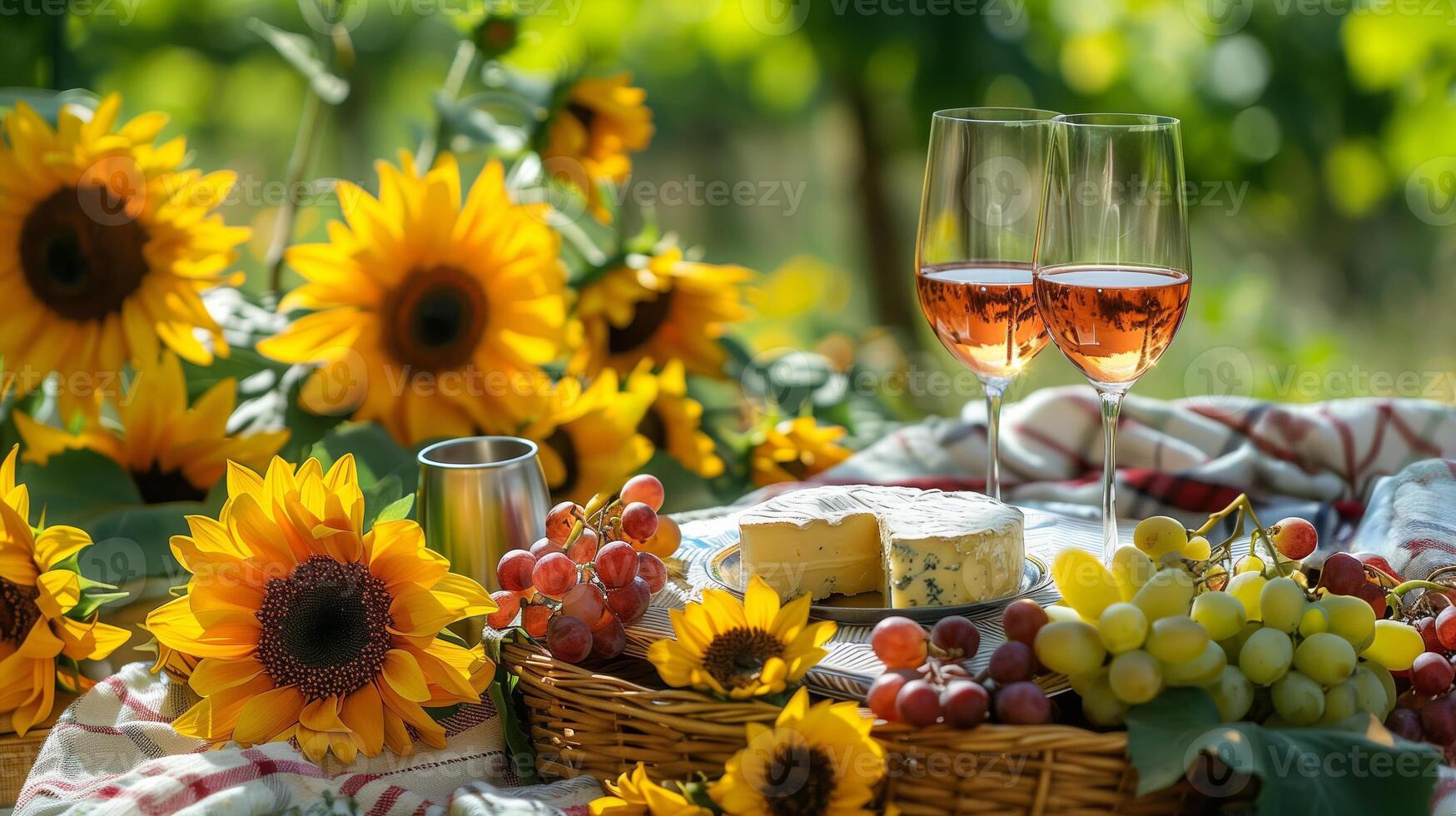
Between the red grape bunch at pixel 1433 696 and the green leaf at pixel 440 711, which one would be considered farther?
the green leaf at pixel 440 711

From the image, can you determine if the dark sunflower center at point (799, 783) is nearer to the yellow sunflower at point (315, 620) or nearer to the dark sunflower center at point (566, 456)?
the yellow sunflower at point (315, 620)

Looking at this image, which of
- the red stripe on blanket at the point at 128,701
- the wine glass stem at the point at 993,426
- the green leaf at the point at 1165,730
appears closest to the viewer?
the green leaf at the point at 1165,730

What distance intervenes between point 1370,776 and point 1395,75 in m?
2.43

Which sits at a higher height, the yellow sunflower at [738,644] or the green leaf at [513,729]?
the yellow sunflower at [738,644]

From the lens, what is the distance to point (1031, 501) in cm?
164

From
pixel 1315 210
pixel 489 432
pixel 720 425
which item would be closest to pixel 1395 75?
pixel 1315 210

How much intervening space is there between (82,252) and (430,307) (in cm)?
38

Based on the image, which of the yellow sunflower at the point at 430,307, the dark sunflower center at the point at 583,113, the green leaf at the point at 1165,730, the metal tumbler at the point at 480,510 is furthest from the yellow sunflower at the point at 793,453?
the green leaf at the point at 1165,730

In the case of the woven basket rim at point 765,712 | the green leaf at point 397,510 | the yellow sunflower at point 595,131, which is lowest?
the woven basket rim at point 765,712

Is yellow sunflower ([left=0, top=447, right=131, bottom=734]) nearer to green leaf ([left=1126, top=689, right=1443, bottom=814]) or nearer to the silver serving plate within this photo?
the silver serving plate

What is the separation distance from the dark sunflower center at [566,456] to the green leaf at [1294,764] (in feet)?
2.76

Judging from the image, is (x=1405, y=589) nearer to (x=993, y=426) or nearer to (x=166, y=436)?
(x=993, y=426)

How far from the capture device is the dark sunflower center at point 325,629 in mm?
981

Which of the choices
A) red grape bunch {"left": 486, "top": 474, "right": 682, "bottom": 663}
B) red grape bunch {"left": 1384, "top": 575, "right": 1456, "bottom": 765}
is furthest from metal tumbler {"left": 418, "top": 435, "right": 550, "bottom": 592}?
red grape bunch {"left": 1384, "top": 575, "right": 1456, "bottom": 765}
